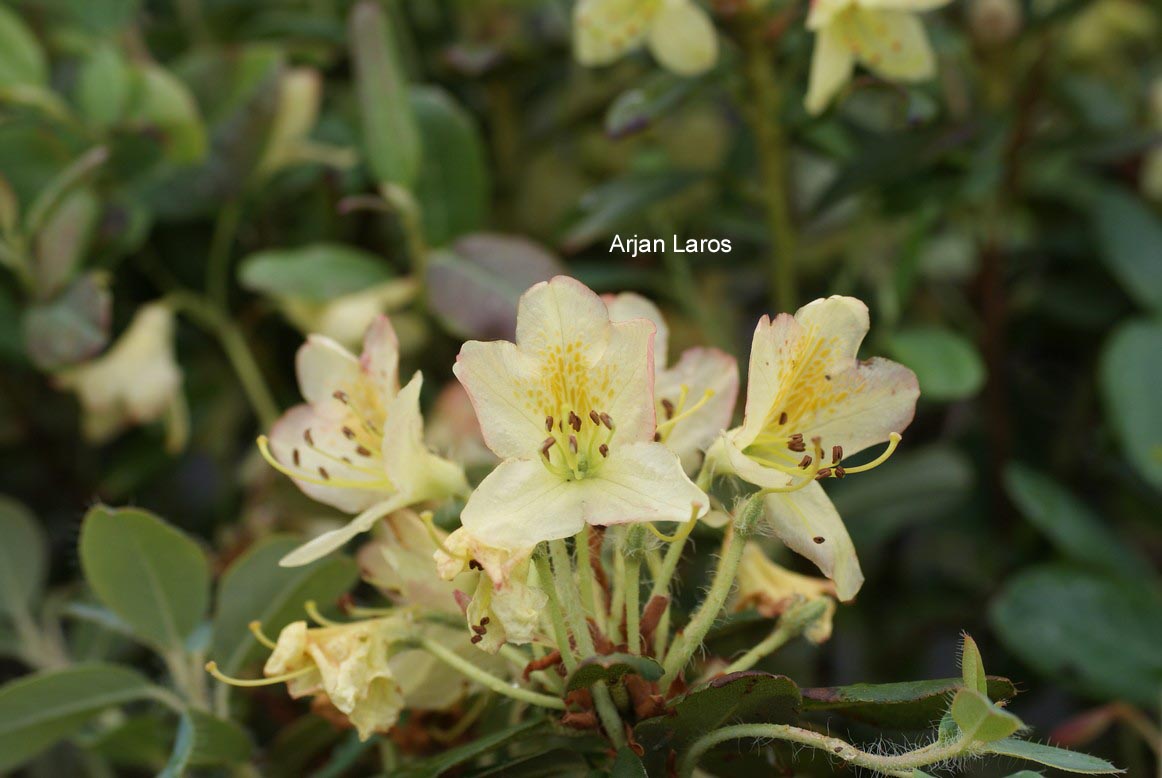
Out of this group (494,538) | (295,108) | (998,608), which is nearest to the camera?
(494,538)

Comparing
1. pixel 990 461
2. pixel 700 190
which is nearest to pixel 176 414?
pixel 700 190

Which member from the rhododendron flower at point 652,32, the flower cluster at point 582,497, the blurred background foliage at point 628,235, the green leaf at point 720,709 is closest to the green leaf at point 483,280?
the blurred background foliage at point 628,235

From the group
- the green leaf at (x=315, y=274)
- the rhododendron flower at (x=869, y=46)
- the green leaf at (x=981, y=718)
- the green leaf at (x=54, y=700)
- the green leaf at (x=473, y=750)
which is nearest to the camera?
the green leaf at (x=981, y=718)

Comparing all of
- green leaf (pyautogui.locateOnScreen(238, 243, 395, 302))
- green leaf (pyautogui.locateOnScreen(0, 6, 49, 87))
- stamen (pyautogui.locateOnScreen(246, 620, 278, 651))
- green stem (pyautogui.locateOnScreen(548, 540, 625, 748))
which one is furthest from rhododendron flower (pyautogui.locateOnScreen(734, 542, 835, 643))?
green leaf (pyautogui.locateOnScreen(0, 6, 49, 87))

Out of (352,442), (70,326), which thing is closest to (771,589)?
(352,442)

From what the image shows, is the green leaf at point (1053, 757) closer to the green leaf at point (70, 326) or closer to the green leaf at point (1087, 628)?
the green leaf at point (1087, 628)

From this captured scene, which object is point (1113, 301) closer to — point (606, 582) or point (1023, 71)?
point (1023, 71)

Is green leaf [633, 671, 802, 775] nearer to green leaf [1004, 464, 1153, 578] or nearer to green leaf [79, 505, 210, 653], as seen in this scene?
green leaf [79, 505, 210, 653]
